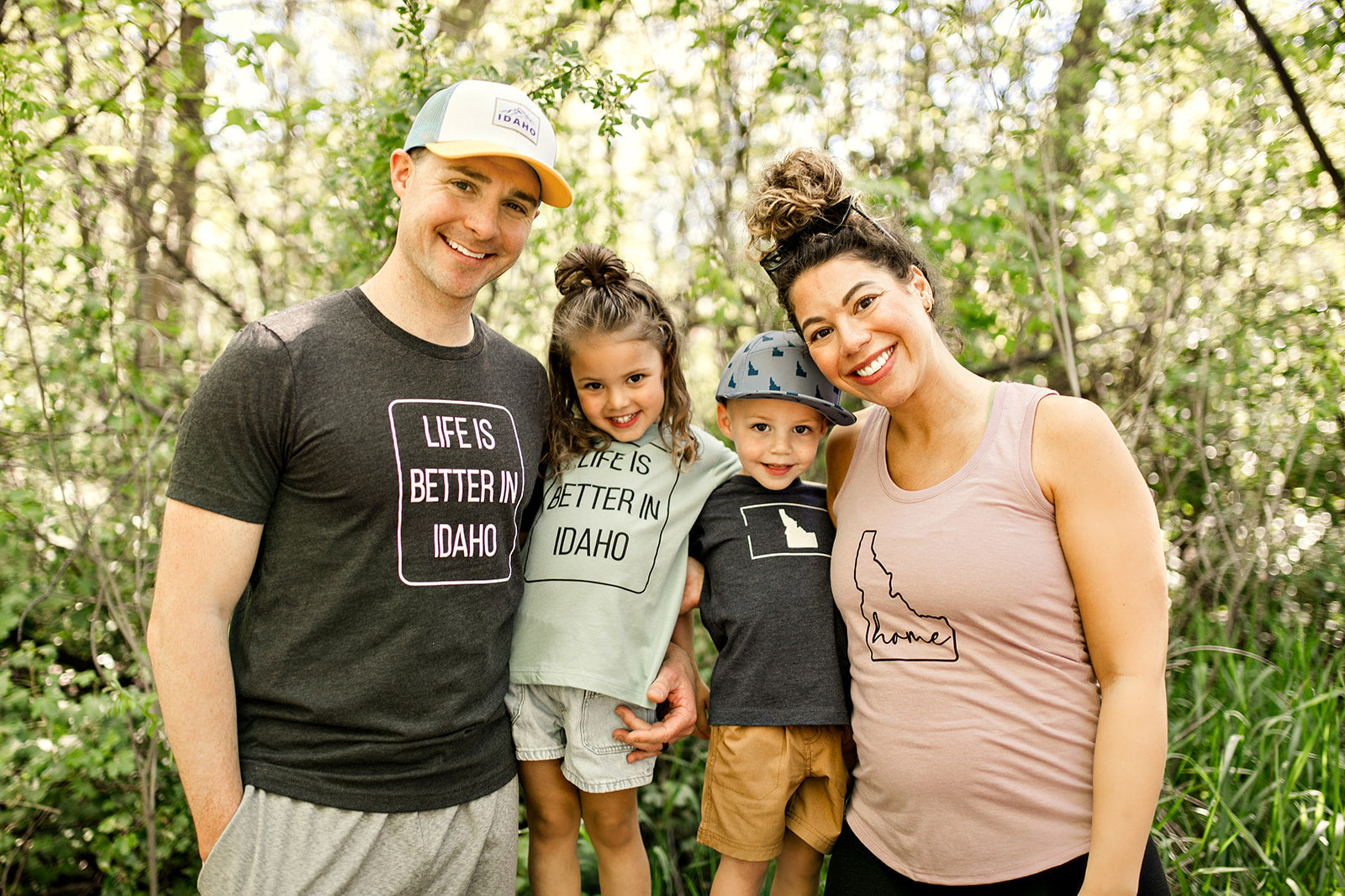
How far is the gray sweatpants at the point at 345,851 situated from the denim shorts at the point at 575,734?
8.4 inches

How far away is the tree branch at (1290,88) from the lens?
3.20m

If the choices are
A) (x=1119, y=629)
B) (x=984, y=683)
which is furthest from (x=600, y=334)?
(x=1119, y=629)

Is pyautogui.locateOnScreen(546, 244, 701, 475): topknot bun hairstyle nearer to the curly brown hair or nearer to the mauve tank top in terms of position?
the curly brown hair

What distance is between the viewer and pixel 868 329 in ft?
5.94

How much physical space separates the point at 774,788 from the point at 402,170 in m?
1.82

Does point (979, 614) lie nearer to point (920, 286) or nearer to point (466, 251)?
point (920, 286)

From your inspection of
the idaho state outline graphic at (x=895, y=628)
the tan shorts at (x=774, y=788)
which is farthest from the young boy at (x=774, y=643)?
the idaho state outline graphic at (x=895, y=628)

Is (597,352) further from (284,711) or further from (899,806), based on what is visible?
(899,806)

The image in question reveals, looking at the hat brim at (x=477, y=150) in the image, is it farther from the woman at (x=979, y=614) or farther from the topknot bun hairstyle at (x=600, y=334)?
the woman at (x=979, y=614)

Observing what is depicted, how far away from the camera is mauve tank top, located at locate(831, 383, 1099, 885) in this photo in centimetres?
161

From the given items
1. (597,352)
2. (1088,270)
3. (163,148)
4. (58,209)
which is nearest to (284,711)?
(597,352)

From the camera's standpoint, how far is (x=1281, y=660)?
3.50 meters

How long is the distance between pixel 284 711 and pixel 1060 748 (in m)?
1.64

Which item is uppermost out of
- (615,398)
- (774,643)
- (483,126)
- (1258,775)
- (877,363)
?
(483,126)
